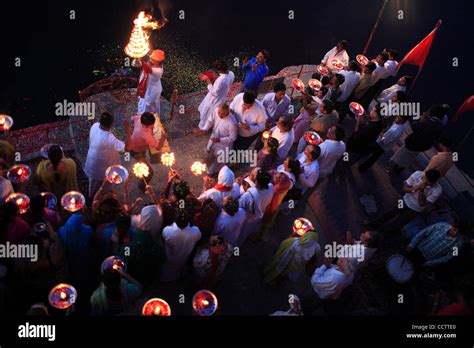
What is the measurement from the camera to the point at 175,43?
1170 cm

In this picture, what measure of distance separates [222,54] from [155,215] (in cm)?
684

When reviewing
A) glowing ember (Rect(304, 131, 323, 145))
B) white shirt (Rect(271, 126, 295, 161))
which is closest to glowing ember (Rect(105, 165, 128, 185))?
white shirt (Rect(271, 126, 295, 161))

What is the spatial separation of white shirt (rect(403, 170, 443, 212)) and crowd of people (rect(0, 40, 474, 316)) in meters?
0.02

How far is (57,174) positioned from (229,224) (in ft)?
7.72

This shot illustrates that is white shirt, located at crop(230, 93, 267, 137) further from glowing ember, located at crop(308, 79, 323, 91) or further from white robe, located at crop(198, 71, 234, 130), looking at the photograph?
glowing ember, located at crop(308, 79, 323, 91)

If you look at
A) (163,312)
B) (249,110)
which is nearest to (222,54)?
(249,110)

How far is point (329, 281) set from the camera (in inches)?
236

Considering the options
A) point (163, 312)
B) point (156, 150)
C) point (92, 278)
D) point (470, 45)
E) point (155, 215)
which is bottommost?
point (163, 312)

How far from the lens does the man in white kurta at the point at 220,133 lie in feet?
25.3

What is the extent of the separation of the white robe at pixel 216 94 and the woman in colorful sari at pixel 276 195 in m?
2.24

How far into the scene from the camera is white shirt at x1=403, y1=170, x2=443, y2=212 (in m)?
7.39

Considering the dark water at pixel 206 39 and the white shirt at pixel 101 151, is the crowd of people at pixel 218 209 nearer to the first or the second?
the white shirt at pixel 101 151

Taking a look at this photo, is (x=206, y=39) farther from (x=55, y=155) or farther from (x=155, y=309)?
(x=155, y=309)

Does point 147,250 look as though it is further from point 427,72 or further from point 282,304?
point 427,72
